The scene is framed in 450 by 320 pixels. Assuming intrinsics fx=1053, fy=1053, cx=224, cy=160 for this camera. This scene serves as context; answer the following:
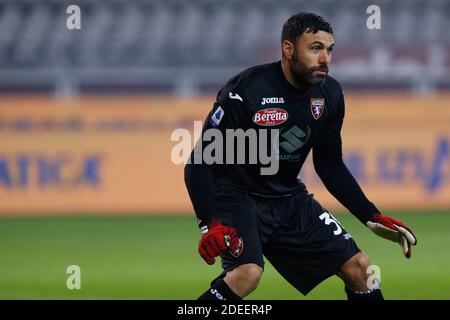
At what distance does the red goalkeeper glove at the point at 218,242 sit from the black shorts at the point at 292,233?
0.54ft

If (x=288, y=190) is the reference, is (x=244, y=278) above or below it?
below

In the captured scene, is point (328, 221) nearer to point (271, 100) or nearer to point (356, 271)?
point (356, 271)

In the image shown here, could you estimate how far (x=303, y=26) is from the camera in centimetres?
621

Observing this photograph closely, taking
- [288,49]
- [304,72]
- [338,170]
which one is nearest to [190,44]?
[338,170]

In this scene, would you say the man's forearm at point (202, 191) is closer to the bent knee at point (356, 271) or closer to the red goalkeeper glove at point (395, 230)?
the bent knee at point (356, 271)

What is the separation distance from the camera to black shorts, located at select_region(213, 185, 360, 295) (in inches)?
245

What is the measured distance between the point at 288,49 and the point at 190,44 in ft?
55.0

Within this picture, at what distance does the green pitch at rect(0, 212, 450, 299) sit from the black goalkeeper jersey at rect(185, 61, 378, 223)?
2.12m

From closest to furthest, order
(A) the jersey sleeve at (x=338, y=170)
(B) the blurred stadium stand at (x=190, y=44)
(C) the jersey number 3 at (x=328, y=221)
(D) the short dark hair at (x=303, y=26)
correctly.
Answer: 1. (D) the short dark hair at (x=303, y=26)
2. (C) the jersey number 3 at (x=328, y=221)
3. (A) the jersey sleeve at (x=338, y=170)
4. (B) the blurred stadium stand at (x=190, y=44)

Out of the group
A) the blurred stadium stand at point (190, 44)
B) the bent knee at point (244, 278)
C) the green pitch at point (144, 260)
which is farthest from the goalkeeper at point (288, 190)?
the blurred stadium stand at point (190, 44)

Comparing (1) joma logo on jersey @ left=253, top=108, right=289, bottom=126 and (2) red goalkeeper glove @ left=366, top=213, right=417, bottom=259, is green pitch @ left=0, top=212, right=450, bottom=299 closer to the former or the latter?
(2) red goalkeeper glove @ left=366, top=213, right=417, bottom=259

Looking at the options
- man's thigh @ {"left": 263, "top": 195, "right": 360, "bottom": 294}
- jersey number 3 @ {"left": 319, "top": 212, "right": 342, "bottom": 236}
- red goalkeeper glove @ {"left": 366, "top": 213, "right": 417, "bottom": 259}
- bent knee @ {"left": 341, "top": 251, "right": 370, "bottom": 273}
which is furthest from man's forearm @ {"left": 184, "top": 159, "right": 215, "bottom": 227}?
red goalkeeper glove @ {"left": 366, "top": 213, "right": 417, "bottom": 259}

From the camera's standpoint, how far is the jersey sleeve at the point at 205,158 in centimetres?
608

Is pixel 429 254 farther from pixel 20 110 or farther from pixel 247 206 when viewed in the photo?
pixel 20 110
